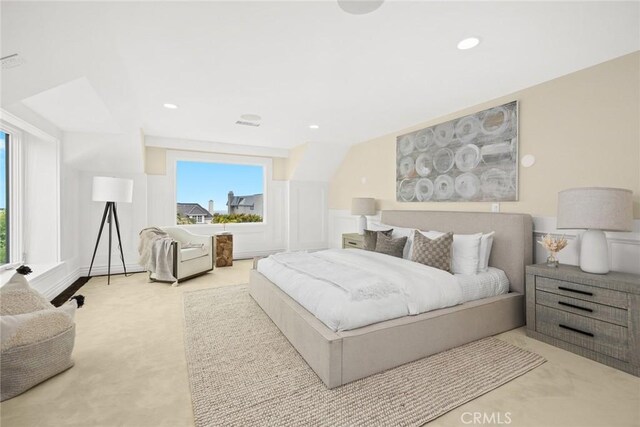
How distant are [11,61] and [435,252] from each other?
3494mm

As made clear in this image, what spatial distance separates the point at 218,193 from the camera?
6.01m

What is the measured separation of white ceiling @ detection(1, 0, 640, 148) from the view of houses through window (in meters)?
0.49

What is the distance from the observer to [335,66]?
2.51 metres

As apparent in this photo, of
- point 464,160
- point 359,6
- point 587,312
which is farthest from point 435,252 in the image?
point 359,6

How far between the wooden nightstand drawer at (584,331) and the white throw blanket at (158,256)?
4.22 m

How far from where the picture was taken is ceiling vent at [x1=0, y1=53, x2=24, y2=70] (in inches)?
68.2

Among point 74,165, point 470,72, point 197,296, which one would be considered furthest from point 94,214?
point 470,72

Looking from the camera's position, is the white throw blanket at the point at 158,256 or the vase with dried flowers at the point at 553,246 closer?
the vase with dried flowers at the point at 553,246

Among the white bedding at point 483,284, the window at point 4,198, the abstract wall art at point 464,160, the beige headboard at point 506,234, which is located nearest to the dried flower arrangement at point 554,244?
the beige headboard at point 506,234

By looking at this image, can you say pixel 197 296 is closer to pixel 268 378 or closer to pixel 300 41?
pixel 268 378

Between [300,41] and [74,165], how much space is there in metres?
3.96

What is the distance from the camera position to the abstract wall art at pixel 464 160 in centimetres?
306
